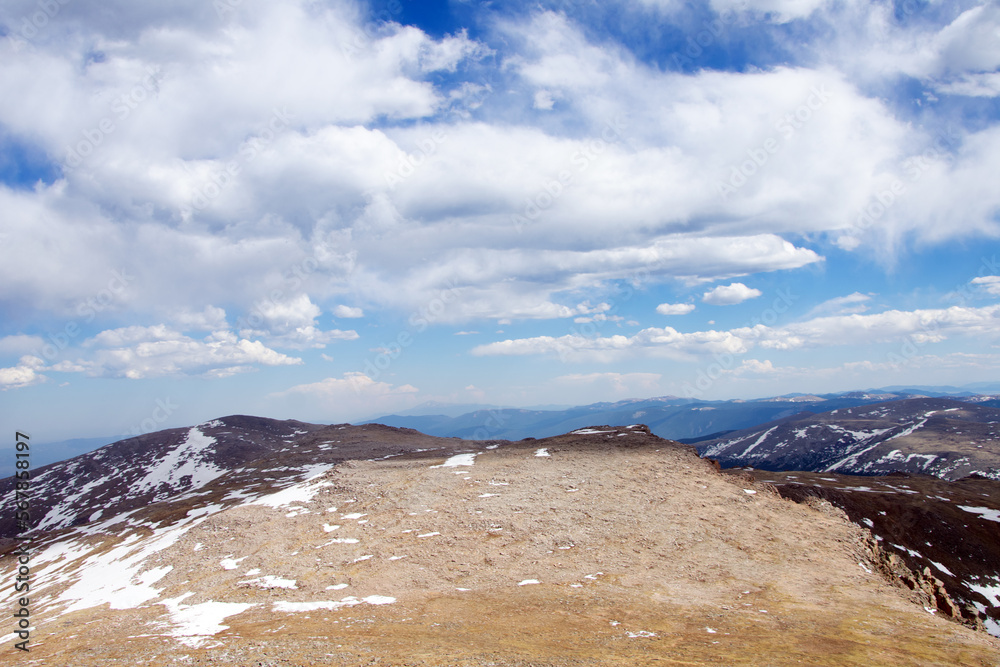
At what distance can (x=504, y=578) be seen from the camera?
93.3 ft

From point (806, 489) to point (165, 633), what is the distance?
52828mm

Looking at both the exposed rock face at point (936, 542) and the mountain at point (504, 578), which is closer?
the mountain at point (504, 578)

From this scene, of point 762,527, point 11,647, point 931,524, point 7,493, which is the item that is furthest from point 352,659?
point 7,493

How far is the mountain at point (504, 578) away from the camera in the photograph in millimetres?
20188

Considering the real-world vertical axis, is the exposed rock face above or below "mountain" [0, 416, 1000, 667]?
below

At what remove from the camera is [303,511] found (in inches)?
1554

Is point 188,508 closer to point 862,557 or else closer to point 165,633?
point 165,633

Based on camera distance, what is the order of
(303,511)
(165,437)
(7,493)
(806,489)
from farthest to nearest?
(165,437) → (7,493) → (806,489) → (303,511)

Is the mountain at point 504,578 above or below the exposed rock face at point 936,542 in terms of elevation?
above

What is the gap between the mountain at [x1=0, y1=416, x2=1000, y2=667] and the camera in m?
20.2

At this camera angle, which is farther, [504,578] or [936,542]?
[936,542]

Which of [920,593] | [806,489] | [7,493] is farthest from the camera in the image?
[7,493]

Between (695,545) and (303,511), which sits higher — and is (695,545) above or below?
below

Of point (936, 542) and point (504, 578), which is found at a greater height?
point (504, 578)
